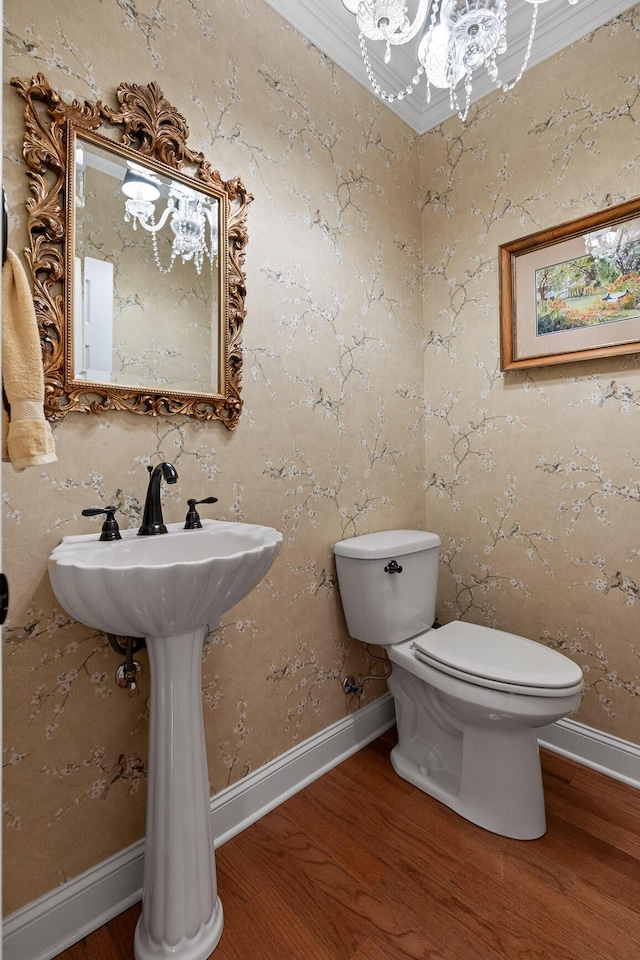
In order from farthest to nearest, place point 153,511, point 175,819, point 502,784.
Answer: point 502,784
point 153,511
point 175,819

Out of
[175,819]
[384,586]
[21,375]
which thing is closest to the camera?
[21,375]

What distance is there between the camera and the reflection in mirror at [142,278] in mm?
1135

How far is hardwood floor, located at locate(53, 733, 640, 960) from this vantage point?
1094mm

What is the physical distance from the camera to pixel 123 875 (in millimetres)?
1186

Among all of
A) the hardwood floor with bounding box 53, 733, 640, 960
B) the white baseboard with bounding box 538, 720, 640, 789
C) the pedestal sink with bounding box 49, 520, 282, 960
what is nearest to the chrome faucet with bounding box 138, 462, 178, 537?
the pedestal sink with bounding box 49, 520, 282, 960

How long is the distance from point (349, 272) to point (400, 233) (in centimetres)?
43

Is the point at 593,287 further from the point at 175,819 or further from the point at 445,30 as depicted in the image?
the point at 175,819

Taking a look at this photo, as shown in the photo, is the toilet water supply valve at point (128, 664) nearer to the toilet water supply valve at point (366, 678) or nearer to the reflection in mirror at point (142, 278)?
the reflection in mirror at point (142, 278)

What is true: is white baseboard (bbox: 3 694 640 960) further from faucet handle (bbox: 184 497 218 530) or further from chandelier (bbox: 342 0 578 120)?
chandelier (bbox: 342 0 578 120)

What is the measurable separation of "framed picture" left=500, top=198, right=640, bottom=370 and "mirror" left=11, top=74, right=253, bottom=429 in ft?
3.44

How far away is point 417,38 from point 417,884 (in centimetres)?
273

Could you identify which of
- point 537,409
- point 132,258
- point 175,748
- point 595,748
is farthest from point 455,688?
point 132,258

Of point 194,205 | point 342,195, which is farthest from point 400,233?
point 194,205

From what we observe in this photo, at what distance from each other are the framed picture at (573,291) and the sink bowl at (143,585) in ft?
4.23
